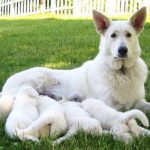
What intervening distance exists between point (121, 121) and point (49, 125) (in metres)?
0.70

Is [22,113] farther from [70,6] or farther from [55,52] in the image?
[70,6]

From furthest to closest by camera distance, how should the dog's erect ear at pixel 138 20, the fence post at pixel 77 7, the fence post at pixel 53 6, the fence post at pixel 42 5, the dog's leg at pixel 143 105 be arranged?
1. the fence post at pixel 53 6
2. the fence post at pixel 42 5
3. the fence post at pixel 77 7
4. the dog's erect ear at pixel 138 20
5. the dog's leg at pixel 143 105

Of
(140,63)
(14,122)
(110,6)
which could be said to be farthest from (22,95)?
(110,6)

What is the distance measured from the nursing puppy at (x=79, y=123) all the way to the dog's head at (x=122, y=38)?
4.75 feet

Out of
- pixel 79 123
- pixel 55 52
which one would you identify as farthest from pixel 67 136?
pixel 55 52

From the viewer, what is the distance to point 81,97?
270 inches

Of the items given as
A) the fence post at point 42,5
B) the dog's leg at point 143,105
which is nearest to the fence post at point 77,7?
the fence post at point 42,5

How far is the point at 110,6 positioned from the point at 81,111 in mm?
16226

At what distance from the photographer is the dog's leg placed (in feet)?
20.7

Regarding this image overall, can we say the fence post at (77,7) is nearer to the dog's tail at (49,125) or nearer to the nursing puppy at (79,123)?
the nursing puppy at (79,123)

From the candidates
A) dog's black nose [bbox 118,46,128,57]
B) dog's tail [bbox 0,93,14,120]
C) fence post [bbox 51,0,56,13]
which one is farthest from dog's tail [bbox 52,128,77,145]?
fence post [bbox 51,0,56,13]

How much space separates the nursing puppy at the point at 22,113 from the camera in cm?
490

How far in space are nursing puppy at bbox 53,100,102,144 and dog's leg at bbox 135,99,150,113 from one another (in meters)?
1.33

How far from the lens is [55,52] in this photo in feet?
35.3
